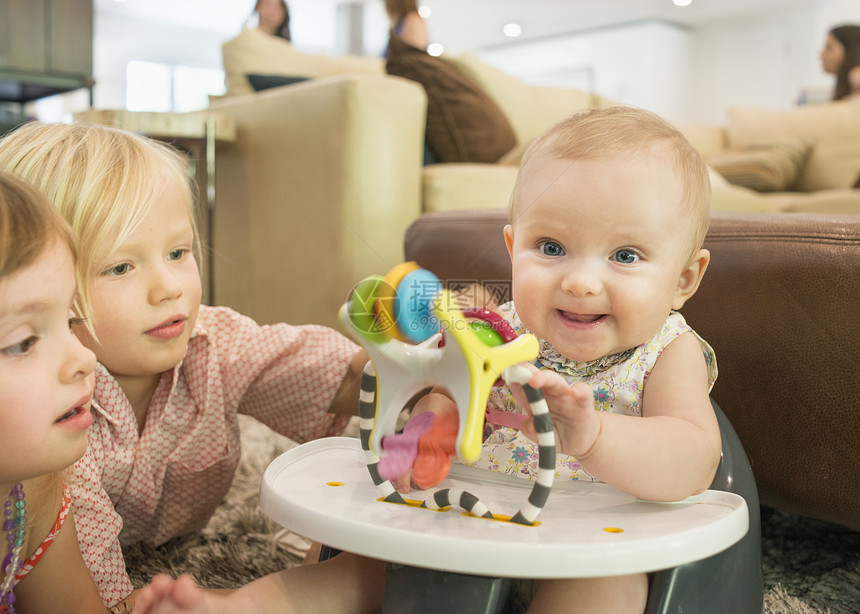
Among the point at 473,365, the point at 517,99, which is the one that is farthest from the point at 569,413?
the point at 517,99

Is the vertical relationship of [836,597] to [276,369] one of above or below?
below

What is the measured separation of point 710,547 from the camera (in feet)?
1.49

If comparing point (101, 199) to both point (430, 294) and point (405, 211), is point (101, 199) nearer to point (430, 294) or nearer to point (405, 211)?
point (430, 294)

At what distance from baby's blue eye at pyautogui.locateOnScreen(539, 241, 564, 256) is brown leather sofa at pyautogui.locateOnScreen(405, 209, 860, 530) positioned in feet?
0.65

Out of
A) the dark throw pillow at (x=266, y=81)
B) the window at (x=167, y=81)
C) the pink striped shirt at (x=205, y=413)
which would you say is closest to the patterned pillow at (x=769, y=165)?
the dark throw pillow at (x=266, y=81)

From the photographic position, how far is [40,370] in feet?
1.58

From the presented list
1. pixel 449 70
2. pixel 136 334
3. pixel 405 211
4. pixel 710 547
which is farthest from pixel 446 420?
pixel 449 70

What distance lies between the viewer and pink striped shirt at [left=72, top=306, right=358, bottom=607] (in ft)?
2.39

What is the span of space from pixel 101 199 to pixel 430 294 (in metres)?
0.39

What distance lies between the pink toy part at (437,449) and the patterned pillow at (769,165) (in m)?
1.91

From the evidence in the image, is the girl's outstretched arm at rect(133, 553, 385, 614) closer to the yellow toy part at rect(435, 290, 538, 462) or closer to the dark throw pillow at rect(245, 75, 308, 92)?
the yellow toy part at rect(435, 290, 538, 462)

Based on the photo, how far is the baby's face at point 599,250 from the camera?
538mm

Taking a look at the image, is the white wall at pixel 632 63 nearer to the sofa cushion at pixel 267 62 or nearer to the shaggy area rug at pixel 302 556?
the sofa cushion at pixel 267 62

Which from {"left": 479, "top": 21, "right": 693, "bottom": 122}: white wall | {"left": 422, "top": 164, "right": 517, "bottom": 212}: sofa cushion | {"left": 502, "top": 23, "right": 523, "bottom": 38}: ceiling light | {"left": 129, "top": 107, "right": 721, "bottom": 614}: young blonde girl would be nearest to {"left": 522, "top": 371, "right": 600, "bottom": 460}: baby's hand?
{"left": 129, "top": 107, "right": 721, "bottom": 614}: young blonde girl
